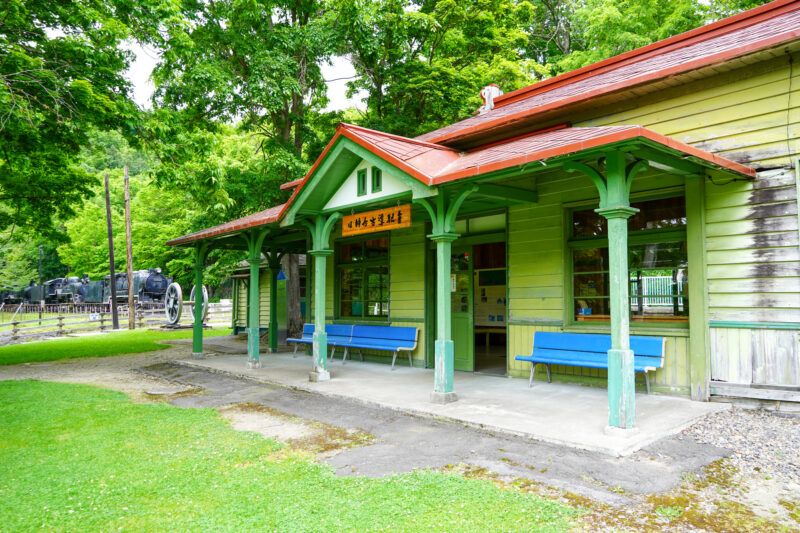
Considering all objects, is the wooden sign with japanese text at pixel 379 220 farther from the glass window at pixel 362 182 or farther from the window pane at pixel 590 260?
the window pane at pixel 590 260

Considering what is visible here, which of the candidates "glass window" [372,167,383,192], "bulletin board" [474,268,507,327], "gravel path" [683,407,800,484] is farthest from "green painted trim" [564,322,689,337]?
"bulletin board" [474,268,507,327]

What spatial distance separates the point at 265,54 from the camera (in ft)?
43.4

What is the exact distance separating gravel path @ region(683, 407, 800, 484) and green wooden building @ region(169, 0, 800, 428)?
1.56 ft

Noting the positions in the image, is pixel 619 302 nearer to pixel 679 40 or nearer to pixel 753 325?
pixel 753 325

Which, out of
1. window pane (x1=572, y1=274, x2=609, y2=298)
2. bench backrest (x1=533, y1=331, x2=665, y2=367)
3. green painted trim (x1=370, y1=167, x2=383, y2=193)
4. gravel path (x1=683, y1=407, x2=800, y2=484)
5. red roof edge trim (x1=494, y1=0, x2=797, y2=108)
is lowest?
gravel path (x1=683, y1=407, x2=800, y2=484)

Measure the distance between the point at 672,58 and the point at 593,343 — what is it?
13.3 ft

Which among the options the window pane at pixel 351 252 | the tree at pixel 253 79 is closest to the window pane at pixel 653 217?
the window pane at pixel 351 252

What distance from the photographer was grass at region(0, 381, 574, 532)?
311 centimetres

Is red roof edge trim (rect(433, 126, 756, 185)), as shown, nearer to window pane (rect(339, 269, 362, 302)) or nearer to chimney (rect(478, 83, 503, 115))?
chimney (rect(478, 83, 503, 115))

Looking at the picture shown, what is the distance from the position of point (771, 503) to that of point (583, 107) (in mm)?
5289

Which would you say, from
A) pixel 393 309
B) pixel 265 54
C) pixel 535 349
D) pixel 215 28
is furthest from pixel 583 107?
pixel 215 28

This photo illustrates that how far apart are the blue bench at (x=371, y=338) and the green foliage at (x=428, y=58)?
7087 mm

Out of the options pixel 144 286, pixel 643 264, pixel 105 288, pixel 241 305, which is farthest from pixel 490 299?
pixel 105 288

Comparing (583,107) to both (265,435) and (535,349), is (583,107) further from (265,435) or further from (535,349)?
(265,435)
